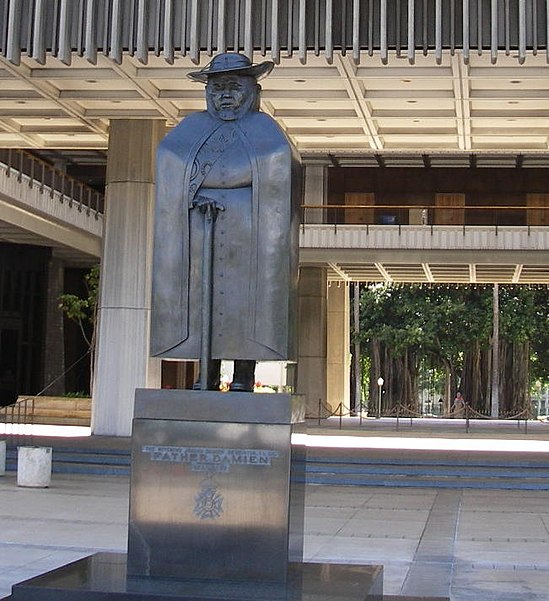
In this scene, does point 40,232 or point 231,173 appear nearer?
point 231,173

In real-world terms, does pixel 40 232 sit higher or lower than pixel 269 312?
higher

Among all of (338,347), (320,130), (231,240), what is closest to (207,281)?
(231,240)

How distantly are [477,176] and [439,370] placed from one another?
16253mm

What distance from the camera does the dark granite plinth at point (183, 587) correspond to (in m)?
5.20

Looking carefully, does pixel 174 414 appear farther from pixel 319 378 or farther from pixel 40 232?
pixel 319 378

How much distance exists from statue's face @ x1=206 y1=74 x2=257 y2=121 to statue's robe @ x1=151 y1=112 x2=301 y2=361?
62mm

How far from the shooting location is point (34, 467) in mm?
13680

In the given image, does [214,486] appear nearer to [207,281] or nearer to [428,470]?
[207,281]

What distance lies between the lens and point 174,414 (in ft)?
19.1

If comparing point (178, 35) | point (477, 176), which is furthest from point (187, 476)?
point (477, 176)

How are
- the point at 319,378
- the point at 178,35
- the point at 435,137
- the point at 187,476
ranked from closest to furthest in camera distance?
the point at 187,476
the point at 178,35
the point at 435,137
the point at 319,378

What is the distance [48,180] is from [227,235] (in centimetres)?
1963

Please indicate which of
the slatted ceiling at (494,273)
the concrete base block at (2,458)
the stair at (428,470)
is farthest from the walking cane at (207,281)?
the slatted ceiling at (494,273)

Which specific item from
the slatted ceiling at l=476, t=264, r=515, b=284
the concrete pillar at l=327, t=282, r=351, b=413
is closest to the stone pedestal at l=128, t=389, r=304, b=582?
the slatted ceiling at l=476, t=264, r=515, b=284
